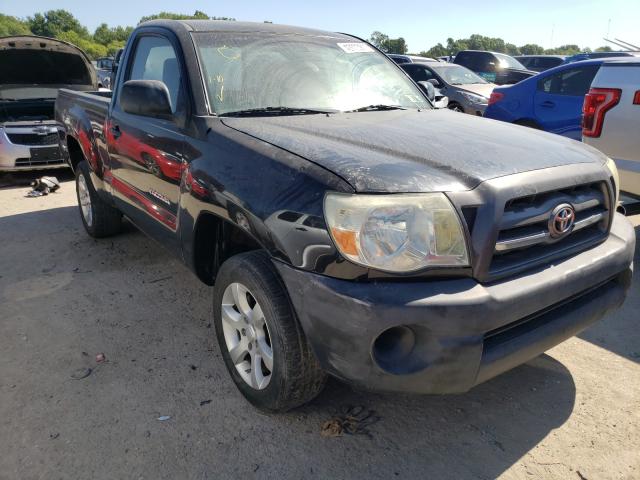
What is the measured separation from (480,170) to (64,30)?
353 ft

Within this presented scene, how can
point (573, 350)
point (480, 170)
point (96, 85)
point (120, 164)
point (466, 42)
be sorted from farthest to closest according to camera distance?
point (466, 42) < point (96, 85) < point (120, 164) < point (573, 350) < point (480, 170)

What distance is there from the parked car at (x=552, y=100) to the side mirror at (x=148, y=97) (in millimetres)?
5778

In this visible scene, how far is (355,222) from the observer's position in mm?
1849

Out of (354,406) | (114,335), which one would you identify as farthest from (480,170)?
(114,335)

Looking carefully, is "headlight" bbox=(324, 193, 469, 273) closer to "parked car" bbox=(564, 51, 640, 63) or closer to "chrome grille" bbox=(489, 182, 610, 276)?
"chrome grille" bbox=(489, 182, 610, 276)

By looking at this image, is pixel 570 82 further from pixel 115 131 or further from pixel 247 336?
pixel 247 336

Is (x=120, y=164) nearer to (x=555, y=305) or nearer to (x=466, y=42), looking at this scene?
(x=555, y=305)

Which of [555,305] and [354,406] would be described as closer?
[555,305]

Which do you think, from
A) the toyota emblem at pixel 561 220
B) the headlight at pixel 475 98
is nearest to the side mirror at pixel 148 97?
the toyota emblem at pixel 561 220

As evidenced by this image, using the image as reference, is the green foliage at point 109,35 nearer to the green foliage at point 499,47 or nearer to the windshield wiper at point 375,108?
the green foliage at point 499,47

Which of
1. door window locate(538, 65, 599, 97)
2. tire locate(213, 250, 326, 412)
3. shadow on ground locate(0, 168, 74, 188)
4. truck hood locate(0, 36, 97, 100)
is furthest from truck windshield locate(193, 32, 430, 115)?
truck hood locate(0, 36, 97, 100)

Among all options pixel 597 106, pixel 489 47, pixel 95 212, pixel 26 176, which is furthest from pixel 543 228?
pixel 489 47

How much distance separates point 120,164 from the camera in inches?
144

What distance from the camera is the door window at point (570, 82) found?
22.9ft
